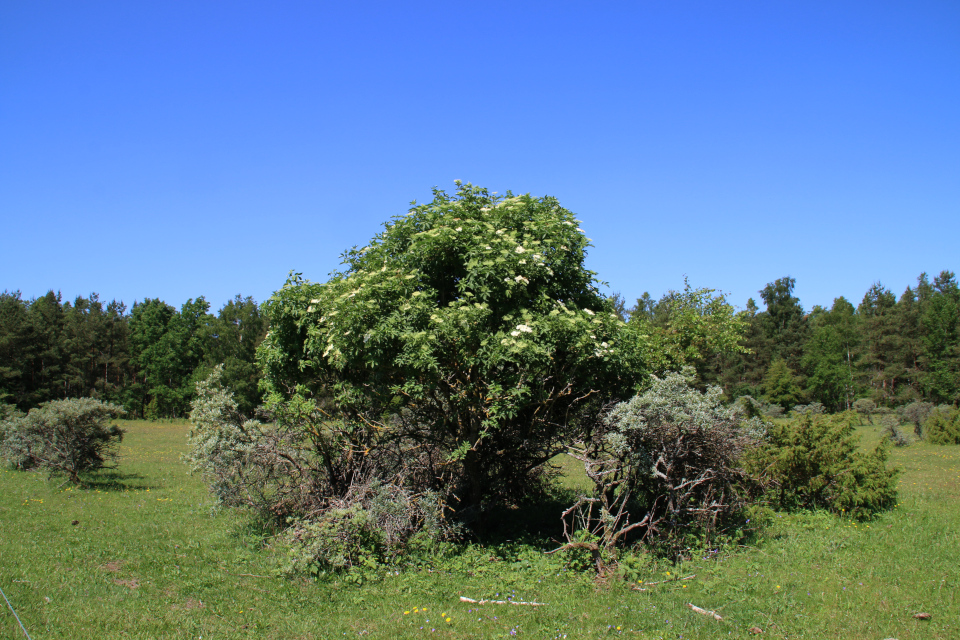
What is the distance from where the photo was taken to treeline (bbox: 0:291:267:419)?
158 ft

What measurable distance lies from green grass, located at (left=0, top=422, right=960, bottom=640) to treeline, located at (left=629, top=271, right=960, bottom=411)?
32841mm

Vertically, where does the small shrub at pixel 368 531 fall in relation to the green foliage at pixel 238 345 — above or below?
below

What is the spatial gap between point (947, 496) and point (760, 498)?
488 centimetres

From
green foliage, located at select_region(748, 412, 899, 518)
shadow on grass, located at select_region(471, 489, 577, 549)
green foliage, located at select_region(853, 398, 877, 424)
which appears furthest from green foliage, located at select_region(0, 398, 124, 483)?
green foliage, located at select_region(853, 398, 877, 424)

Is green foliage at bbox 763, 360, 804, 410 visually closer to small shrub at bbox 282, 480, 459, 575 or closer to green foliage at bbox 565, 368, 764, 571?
green foliage at bbox 565, 368, 764, 571

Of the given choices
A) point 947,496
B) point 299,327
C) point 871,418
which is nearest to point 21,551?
point 299,327

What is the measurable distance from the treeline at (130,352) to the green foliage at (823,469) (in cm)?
4057

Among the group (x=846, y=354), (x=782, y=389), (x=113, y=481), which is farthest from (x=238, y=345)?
(x=846, y=354)

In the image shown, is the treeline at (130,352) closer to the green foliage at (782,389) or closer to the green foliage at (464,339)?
the green foliage at (464,339)

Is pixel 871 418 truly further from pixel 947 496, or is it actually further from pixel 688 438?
pixel 688 438

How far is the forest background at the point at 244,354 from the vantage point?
48.7 meters

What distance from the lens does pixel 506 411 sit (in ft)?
25.7

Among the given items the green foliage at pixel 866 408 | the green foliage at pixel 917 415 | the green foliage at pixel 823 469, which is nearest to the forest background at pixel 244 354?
the green foliage at pixel 866 408

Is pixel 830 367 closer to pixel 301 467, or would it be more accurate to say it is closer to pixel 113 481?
pixel 301 467
